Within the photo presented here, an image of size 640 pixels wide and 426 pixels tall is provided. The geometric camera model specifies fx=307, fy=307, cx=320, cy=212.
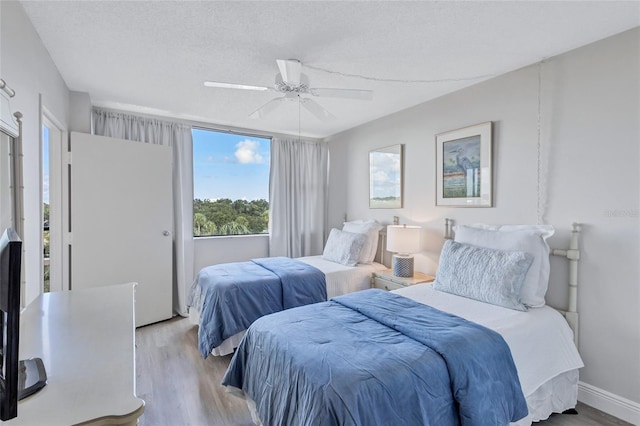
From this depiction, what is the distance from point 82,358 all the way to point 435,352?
1465 millimetres

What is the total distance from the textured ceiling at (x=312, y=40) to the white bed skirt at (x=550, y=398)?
7.35ft

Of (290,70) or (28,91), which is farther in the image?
(290,70)

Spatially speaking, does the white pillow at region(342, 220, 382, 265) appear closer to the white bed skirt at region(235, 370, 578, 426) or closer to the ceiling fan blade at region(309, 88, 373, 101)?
the ceiling fan blade at region(309, 88, 373, 101)

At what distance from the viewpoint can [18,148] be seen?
1.60m

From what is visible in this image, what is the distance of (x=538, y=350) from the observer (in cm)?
188

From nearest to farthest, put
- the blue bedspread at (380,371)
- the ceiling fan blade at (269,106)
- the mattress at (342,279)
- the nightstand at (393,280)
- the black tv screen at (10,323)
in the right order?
the black tv screen at (10,323) < the blue bedspread at (380,371) < the ceiling fan blade at (269,106) < the nightstand at (393,280) < the mattress at (342,279)

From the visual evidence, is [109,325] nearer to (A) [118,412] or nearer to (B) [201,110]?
(A) [118,412]

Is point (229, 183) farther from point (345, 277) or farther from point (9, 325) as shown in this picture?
point (9, 325)

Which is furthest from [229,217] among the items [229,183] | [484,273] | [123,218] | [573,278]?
[573,278]

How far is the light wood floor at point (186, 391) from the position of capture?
6.53 feet

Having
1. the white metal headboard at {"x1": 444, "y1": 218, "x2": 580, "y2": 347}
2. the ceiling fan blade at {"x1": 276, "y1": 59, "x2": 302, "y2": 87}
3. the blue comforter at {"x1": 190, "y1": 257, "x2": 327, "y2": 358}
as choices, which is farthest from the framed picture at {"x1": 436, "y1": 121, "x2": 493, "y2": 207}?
the ceiling fan blade at {"x1": 276, "y1": 59, "x2": 302, "y2": 87}

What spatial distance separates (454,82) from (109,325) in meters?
3.12

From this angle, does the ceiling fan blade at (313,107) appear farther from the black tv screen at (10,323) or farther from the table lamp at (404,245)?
the black tv screen at (10,323)

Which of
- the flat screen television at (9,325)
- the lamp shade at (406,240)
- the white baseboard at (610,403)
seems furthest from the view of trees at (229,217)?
the white baseboard at (610,403)
